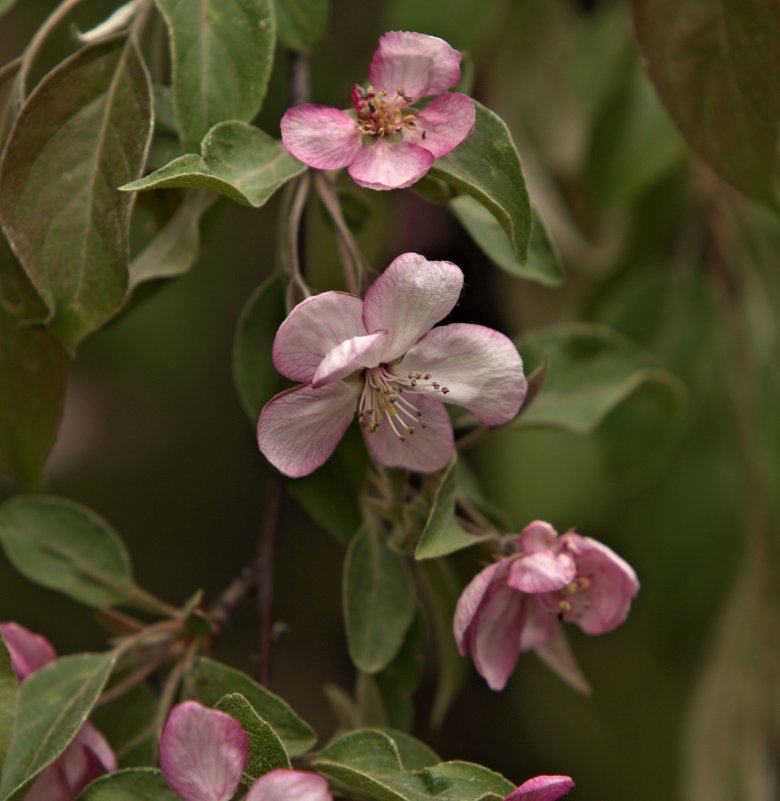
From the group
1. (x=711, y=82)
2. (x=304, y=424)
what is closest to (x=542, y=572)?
(x=304, y=424)

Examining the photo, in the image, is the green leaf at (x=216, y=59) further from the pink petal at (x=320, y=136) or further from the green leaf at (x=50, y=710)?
the green leaf at (x=50, y=710)

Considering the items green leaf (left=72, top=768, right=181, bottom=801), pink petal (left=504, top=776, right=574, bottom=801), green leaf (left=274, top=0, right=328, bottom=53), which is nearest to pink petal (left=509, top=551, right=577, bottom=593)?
pink petal (left=504, top=776, right=574, bottom=801)

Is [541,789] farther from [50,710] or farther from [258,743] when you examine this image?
[50,710]

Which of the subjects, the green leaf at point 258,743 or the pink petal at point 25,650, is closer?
the green leaf at point 258,743

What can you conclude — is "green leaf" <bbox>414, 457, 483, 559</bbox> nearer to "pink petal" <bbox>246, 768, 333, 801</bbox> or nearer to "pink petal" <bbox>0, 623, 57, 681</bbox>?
"pink petal" <bbox>246, 768, 333, 801</bbox>

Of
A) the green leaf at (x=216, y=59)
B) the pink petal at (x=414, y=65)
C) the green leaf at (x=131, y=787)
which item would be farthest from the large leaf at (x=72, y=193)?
the green leaf at (x=131, y=787)

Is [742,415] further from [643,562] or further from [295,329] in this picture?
[295,329]

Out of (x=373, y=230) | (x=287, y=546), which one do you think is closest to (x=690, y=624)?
(x=373, y=230)
